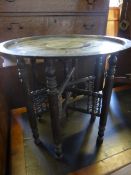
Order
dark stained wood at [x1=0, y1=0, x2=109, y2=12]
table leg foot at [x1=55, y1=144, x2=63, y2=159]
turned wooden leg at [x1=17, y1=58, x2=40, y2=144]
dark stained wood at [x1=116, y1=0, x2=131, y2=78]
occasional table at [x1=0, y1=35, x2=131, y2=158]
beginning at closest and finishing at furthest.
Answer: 1. occasional table at [x1=0, y1=35, x2=131, y2=158]
2. turned wooden leg at [x1=17, y1=58, x2=40, y2=144]
3. table leg foot at [x1=55, y1=144, x2=63, y2=159]
4. dark stained wood at [x1=0, y1=0, x2=109, y2=12]
5. dark stained wood at [x1=116, y1=0, x2=131, y2=78]

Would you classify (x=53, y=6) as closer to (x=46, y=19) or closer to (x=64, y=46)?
(x=46, y=19)

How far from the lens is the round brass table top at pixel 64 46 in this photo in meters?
0.82

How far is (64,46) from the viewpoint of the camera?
3.41ft

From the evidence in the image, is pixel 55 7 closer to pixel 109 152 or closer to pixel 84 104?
pixel 84 104

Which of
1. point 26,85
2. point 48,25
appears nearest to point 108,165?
point 26,85

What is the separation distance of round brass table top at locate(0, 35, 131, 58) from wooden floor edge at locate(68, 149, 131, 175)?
2.14ft

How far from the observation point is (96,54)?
2.63ft

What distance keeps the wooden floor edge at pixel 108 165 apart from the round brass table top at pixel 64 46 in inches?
25.7

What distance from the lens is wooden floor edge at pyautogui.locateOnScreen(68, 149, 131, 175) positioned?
103 cm

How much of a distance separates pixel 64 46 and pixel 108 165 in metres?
0.73

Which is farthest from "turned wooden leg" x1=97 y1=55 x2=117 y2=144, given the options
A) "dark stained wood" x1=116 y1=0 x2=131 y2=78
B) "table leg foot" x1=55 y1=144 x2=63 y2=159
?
"dark stained wood" x1=116 y1=0 x2=131 y2=78

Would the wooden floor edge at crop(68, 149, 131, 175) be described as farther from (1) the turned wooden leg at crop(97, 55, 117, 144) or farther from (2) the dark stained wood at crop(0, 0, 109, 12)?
(2) the dark stained wood at crop(0, 0, 109, 12)

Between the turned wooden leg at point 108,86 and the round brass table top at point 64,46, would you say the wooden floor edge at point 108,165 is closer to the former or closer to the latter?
the turned wooden leg at point 108,86

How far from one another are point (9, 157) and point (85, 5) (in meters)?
1.37
